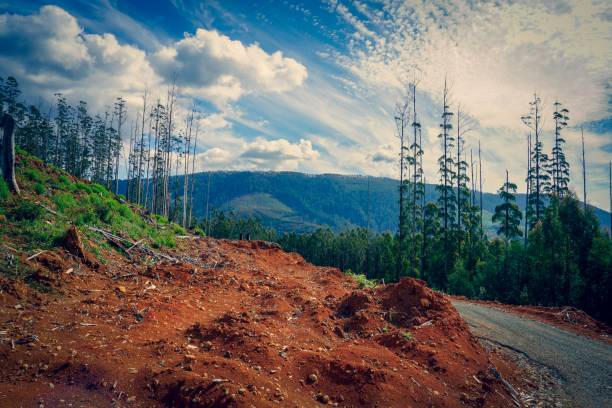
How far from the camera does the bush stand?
9078 mm

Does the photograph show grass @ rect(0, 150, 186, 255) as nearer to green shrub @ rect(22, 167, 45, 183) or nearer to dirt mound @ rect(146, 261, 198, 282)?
green shrub @ rect(22, 167, 45, 183)

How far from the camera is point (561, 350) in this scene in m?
9.82

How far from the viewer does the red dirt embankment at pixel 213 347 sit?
15.1ft

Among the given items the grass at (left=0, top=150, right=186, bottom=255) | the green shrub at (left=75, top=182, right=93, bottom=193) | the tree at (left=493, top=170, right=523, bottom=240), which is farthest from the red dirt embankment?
the tree at (left=493, top=170, right=523, bottom=240)

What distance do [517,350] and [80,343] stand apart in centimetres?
1104

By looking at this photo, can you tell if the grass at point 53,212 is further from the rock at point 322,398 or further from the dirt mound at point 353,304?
the dirt mound at point 353,304

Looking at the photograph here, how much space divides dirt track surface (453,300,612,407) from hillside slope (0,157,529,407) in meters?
1.38

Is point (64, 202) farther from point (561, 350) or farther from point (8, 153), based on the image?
point (561, 350)

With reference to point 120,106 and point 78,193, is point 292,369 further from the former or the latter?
point 120,106

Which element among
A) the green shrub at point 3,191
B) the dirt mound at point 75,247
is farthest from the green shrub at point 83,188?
the dirt mound at point 75,247

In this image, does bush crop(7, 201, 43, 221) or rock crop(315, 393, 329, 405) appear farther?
bush crop(7, 201, 43, 221)

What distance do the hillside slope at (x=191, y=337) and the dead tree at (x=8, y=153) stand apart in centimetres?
82

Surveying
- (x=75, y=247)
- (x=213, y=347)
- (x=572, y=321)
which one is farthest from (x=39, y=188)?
(x=572, y=321)

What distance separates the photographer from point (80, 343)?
5320 millimetres
